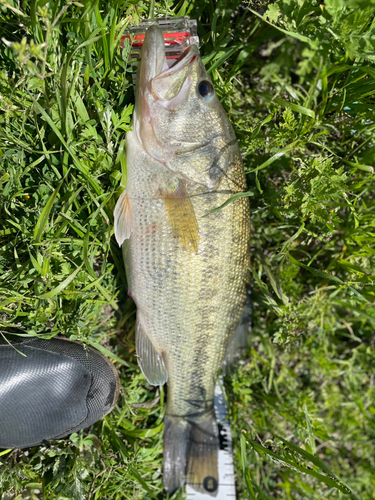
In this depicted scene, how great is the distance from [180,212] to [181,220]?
0.05 metres

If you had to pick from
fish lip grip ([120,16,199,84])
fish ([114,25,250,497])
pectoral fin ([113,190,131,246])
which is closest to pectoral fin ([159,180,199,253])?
fish ([114,25,250,497])

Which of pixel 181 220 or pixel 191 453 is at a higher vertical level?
pixel 181 220

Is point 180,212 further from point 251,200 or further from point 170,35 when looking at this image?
point 170,35

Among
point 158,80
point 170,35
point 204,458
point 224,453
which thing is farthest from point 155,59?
point 224,453

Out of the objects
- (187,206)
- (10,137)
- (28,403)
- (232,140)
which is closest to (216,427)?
(28,403)

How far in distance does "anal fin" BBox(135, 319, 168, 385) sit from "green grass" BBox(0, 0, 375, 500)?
0.22 metres

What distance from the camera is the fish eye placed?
186cm

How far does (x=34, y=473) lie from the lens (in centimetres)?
223

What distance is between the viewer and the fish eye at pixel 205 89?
1863 mm

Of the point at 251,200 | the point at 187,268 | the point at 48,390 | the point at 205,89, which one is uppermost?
the point at 205,89

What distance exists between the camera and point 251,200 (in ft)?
8.14

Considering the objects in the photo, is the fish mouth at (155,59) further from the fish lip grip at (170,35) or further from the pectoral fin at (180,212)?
the pectoral fin at (180,212)

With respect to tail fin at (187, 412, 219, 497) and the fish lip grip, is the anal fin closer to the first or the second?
tail fin at (187, 412, 219, 497)

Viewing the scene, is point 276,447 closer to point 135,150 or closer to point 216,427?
point 216,427
